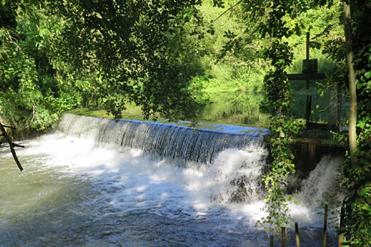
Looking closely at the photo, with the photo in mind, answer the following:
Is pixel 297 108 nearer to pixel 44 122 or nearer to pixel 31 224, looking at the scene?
pixel 44 122

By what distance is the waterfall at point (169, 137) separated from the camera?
1067 centimetres

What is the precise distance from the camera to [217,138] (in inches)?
427

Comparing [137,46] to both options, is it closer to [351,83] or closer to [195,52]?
[195,52]

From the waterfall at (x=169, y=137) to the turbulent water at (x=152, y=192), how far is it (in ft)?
0.10

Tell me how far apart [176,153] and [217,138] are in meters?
1.54

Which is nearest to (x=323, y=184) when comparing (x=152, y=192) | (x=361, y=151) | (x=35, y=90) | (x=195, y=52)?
(x=152, y=192)

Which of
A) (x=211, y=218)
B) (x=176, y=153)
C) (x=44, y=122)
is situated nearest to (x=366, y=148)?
(x=211, y=218)

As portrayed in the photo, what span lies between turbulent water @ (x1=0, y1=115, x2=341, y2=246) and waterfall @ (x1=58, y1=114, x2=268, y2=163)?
0.03 metres

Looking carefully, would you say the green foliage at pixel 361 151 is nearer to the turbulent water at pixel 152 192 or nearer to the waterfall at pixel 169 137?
the turbulent water at pixel 152 192

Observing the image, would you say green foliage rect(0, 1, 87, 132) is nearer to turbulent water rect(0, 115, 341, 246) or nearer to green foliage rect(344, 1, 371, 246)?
turbulent water rect(0, 115, 341, 246)

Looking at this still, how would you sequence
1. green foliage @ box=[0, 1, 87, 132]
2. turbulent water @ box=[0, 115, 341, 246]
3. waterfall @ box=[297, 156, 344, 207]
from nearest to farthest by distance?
turbulent water @ box=[0, 115, 341, 246]
waterfall @ box=[297, 156, 344, 207]
green foliage @ box=[0, 1, 87, 132]

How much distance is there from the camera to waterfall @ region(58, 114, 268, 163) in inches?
420

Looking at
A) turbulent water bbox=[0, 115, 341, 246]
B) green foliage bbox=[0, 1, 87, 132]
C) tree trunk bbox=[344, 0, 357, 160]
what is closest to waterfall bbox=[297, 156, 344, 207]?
turbulent water bbox=[0, 115, 341, 246]

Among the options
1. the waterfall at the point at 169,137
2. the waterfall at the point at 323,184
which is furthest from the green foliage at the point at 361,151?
the waterfall at the point at 169,137
